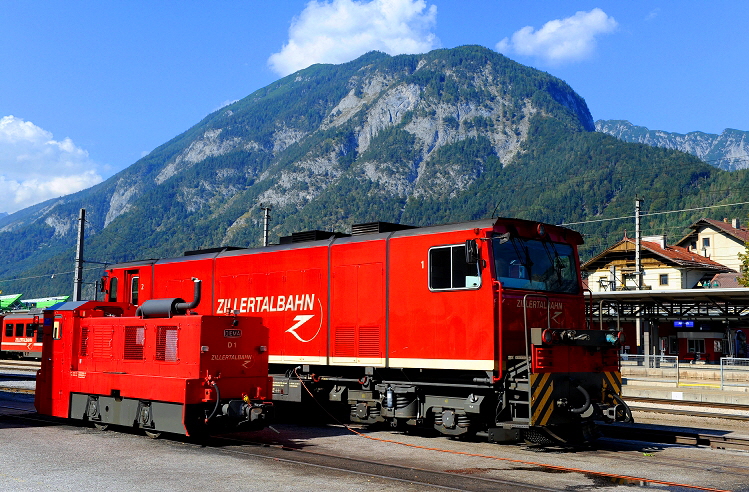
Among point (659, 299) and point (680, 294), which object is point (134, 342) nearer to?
point (680, 294)

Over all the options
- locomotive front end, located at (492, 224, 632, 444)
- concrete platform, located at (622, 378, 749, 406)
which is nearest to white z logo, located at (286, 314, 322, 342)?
locomotive front end, located at (492, 224, 632, 444)

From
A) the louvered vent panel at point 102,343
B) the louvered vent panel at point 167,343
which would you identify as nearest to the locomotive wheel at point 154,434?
the louvered vent panel at point 167,343

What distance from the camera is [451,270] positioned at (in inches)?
515

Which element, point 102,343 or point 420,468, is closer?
point 420,468

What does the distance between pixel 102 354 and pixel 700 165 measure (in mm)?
150271

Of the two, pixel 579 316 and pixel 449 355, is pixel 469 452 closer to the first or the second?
pixel 449 355

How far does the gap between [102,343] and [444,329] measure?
22.8ft

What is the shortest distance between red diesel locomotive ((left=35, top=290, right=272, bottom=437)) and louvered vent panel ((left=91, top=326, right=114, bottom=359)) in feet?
0.07

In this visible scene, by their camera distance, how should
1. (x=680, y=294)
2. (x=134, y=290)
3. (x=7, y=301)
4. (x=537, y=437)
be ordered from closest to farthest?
(x=537, y=437), (x=134, y=290), (x=680, y=294), (x=7, y=301)

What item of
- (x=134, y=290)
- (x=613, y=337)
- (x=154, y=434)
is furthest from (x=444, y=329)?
(x=134, y=290)

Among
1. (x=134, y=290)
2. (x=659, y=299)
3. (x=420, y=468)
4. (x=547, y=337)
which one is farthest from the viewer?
(x=659, y=299)

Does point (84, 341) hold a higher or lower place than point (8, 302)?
lower

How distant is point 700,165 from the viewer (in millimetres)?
145500

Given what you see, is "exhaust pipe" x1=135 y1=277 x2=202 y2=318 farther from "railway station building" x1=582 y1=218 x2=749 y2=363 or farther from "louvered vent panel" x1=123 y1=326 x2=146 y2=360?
"railway station building" x1=582 y1=218 x2=749 y2=363
